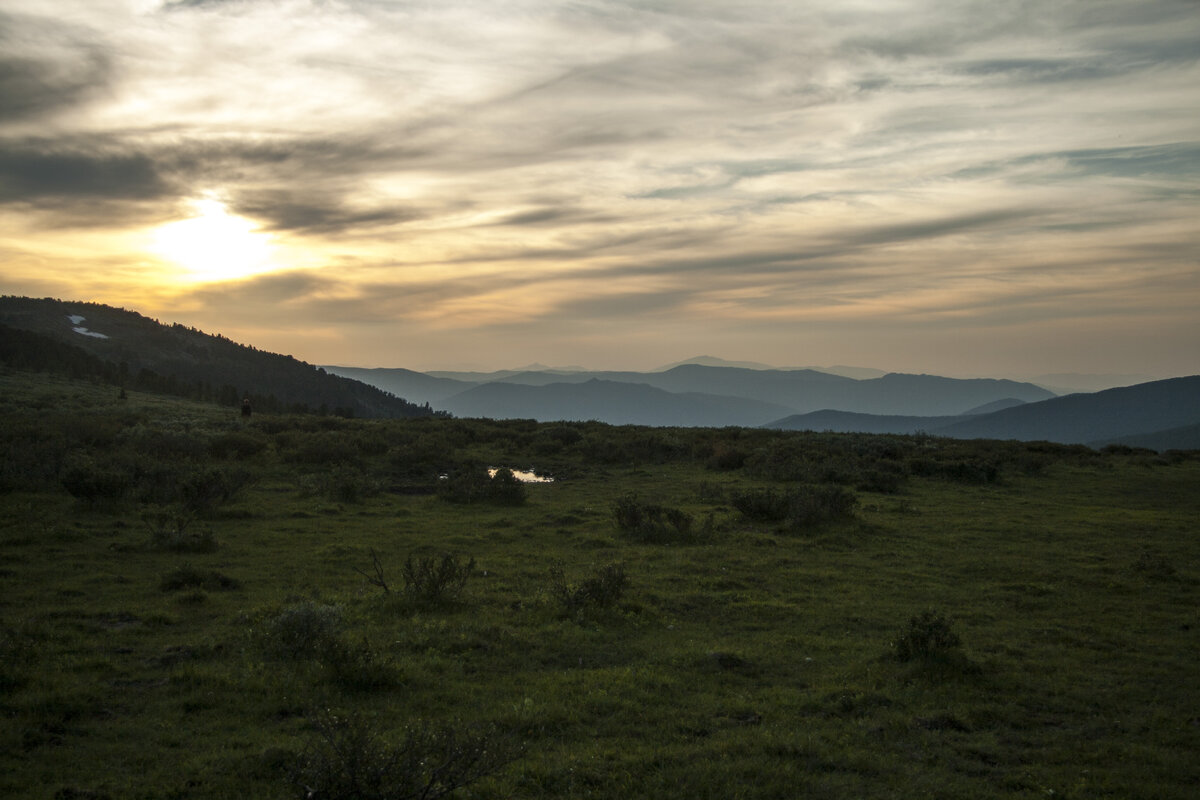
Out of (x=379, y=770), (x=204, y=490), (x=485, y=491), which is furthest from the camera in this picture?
(x=485, y=491)

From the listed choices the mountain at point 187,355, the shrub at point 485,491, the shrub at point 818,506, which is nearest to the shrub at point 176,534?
the shrub at point 485,491

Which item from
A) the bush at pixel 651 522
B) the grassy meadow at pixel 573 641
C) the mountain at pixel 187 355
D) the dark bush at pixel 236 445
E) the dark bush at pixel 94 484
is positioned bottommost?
the grassy meadow at pixel 573 641

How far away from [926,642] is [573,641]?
19.8ft

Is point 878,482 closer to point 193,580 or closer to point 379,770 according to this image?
point 193,580

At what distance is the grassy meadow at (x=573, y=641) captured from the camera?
7.79m

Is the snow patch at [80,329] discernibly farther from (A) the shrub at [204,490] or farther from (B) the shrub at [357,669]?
(B) the shrub at [357,669]

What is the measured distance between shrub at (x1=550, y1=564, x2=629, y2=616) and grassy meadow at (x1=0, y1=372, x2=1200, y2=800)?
0.05m

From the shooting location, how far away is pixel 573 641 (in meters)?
12.3

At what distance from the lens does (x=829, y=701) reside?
992 centimetres

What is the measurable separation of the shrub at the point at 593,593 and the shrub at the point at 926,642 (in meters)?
5.33

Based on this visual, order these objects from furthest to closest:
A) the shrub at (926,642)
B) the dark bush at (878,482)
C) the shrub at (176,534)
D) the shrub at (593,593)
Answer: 1. the dark bush at (878,482)
2. the shrub at (176,534)
3. the shrub at (593,593)
4. the shrub at (926,642)

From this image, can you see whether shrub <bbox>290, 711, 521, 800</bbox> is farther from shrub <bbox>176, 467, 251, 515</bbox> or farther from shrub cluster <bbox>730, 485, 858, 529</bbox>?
shrub <bbox>176, 467, 251, 515</bbox>

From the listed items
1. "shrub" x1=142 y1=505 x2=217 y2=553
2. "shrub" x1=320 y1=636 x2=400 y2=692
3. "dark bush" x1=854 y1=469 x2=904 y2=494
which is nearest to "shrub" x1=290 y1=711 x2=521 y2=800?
"shrub" x1=320 y1=636 x2=400 y2=692

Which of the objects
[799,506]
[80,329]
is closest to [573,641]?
[799,506]
